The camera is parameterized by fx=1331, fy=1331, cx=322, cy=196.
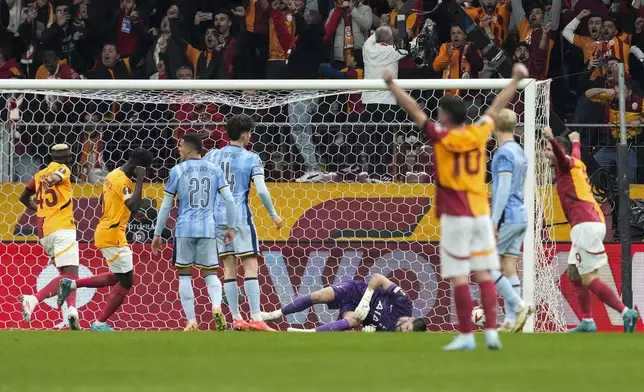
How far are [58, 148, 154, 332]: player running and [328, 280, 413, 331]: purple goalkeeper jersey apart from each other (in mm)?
2366

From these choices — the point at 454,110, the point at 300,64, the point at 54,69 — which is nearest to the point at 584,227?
the point at 454,110

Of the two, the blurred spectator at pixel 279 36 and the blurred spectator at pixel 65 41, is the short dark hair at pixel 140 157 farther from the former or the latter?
the blurred spectator at pixel 65 41

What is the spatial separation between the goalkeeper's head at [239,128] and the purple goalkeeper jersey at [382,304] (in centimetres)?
204

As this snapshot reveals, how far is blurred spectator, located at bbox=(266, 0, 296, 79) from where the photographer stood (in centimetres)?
1828

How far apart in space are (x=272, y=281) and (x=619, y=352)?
6.95 m

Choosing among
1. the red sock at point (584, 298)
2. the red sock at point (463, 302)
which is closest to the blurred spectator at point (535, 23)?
the red sock at point (584, 298)

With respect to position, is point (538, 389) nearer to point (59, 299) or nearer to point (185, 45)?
point (59, 299)

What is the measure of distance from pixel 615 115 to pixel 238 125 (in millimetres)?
5787

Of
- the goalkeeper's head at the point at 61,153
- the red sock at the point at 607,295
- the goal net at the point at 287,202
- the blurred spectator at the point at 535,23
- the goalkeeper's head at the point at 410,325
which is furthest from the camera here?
the blurred spectator at the point at 535,23

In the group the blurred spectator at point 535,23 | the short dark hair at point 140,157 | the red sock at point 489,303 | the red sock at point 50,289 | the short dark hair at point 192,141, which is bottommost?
the red sock at point 50,289

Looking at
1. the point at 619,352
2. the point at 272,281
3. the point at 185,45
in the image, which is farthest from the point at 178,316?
the point at 619,352

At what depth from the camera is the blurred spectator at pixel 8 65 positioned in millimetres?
19078

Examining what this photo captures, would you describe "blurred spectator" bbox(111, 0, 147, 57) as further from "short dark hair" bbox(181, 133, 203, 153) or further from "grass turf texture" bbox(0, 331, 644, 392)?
"grass turf texture" bbox(0, 331, 644, 392)

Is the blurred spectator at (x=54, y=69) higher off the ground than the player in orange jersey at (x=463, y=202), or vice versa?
the blurred spectator at (x=54, y=69)
